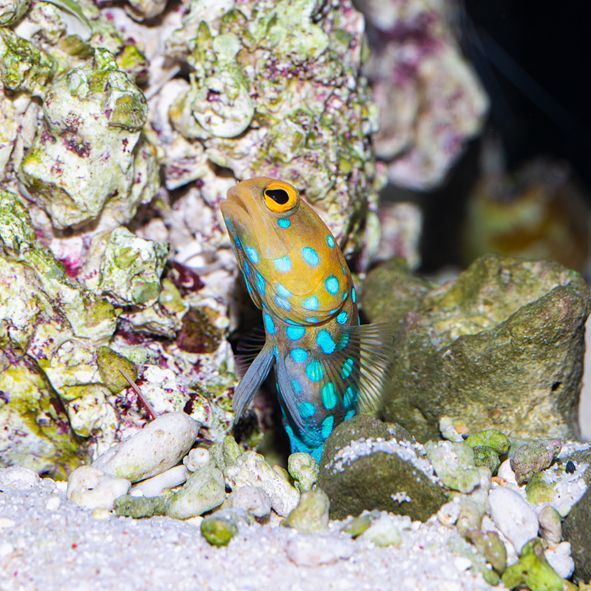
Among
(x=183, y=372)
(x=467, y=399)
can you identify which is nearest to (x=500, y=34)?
(x=467, y=399)

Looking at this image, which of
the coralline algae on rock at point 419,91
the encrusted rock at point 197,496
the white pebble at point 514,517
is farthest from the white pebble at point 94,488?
the coralline algae on rock at point 419,91

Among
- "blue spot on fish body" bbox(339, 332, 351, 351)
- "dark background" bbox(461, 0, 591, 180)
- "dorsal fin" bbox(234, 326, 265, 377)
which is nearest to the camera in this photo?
"blue spot on fish body" bbox(339, 332, 351, 351)

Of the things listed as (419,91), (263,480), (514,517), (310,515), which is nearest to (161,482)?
(263,480)

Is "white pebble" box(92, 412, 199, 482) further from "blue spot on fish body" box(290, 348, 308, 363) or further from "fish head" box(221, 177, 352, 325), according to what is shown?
"fish head" box(221, 177, 352, 325)

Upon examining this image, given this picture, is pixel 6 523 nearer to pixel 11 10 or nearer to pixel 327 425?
pixel 327 425

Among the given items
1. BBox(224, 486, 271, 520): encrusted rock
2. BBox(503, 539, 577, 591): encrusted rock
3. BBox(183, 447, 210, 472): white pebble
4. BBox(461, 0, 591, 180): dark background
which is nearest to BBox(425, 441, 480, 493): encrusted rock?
BBox(503, 539, 577, 591): encrusted rock

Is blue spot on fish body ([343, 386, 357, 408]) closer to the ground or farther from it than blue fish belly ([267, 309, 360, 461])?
closer to the ground

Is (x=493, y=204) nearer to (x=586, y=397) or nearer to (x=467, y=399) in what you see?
(x=586, y=397)
